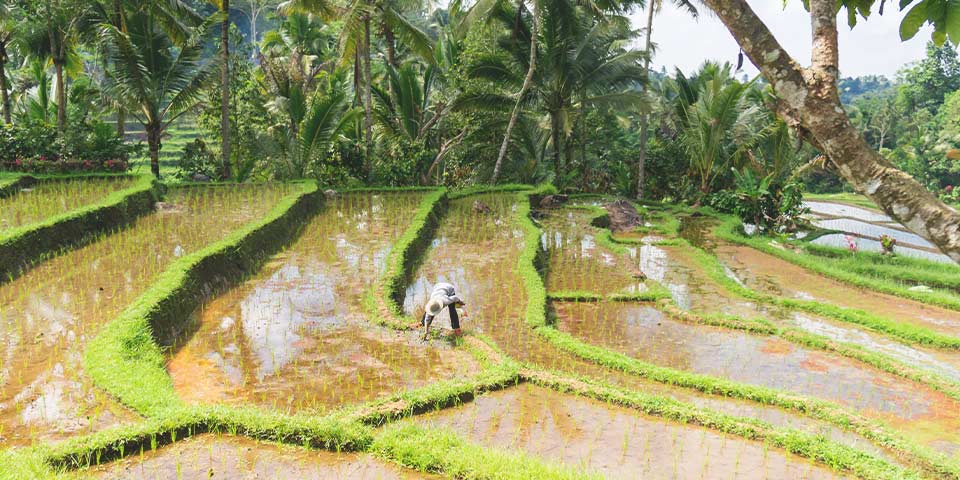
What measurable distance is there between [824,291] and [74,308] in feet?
31.7

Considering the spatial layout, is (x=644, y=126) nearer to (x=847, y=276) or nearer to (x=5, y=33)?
(x=847, y=276)

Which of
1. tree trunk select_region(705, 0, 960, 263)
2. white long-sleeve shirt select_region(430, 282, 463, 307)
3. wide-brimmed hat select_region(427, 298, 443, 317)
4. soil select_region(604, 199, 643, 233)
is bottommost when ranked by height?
wide-brimmed hat select_region(427, 298, 443, 317)

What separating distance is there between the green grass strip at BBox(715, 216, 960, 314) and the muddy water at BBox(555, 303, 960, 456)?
351cm

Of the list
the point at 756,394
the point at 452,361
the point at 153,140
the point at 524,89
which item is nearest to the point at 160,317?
the point at 452,361

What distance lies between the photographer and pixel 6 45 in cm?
1825

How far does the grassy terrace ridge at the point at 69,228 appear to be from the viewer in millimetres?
8398

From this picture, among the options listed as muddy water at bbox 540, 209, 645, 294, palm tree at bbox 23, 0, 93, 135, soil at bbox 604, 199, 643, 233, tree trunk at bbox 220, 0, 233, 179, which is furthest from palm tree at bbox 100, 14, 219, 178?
soil at bbox 604, 199, 643, 233

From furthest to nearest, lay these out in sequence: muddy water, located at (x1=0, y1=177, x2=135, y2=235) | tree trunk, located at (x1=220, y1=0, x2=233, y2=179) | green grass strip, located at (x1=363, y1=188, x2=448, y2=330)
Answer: tree trunk, located at (x1=220, y1=0, x2=233, y2=179)
muddy water, located at (x1=0, y1=177, x2=135, y2=235)
green grass strip, located at (x1=363, y1=188, x2=448, y2=330)

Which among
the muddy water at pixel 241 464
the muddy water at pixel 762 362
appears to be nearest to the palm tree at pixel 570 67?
the muddy water at pixel 762 362

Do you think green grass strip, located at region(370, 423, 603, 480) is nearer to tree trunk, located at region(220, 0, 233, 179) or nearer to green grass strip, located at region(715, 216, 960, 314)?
green grass strip, located at region(715, 216, 960, 314)

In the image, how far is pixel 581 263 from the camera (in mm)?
11477

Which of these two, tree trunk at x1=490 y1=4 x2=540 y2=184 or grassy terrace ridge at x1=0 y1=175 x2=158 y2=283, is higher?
tree trunk at x1=490 y1=4 x2=540 y2=184

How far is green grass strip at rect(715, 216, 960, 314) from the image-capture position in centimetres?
991

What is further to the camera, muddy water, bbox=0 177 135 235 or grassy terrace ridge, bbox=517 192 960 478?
muddy water, bbox=0 177 135 235
